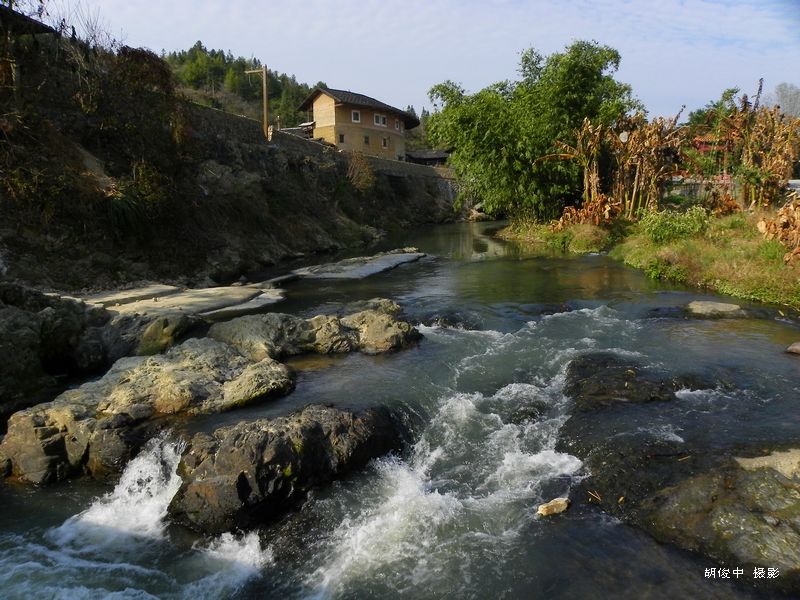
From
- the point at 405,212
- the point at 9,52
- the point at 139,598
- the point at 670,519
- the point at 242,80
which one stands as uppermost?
the point at 242,80

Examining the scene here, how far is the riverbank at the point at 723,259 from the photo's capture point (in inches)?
568

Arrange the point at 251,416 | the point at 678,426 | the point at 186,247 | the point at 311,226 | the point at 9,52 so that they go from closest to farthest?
the point at 678,426
the point at 251,416
the point at 9,52
the point at 186,247
the point at 311,226

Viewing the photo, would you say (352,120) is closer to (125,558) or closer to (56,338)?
(56,338)

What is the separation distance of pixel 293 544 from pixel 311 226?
83.7 feet

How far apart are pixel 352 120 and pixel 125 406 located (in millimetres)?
49934

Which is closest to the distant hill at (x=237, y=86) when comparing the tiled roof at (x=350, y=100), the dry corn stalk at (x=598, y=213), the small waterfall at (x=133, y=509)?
the tiled roof at (x=350, y=100)

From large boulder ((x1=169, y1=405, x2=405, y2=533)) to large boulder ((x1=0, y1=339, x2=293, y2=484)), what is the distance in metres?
1.25

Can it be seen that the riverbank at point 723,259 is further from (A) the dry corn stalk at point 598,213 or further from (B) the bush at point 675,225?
(A) the dry corn stalk at point 598,213

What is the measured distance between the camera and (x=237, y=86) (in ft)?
248

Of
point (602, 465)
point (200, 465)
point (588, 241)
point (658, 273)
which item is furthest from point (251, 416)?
point (588, 241)

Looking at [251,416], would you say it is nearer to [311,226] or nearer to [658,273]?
[658,273]

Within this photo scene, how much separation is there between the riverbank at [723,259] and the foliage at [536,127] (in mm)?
6714

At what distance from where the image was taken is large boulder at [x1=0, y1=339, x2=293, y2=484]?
24.5ft

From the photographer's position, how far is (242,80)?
258 ft
